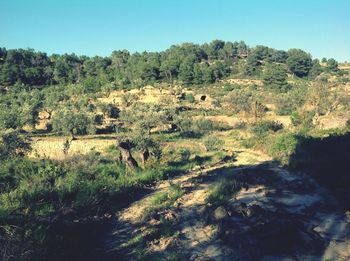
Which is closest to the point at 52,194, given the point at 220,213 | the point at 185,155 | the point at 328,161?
the point at 220,213

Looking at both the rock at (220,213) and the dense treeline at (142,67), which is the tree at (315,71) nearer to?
the dense treeline at (142,67)

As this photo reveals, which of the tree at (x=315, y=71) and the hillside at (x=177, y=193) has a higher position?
the tree at (x=315, y=71)

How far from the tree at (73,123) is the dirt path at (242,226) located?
2596cm

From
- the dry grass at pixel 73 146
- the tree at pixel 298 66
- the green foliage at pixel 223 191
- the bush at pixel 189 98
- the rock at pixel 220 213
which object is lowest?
the dry grass at pixel 73 146

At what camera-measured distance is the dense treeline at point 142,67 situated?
92625 mm

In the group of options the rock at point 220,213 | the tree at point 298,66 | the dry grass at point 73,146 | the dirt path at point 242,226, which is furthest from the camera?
the tree at point 298,66

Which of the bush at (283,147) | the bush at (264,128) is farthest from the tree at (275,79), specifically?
the bush at (283,147)

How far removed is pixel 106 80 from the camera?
91.9 m

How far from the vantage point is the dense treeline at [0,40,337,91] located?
304ft

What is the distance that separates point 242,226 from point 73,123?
3366 centimetres

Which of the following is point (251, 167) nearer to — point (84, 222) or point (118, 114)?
point (84, 222)

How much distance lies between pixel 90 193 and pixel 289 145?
16.4m

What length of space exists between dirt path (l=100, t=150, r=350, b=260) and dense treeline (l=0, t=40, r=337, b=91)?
220 ft

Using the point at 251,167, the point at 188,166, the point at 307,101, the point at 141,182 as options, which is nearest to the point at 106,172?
the point at 141,182
